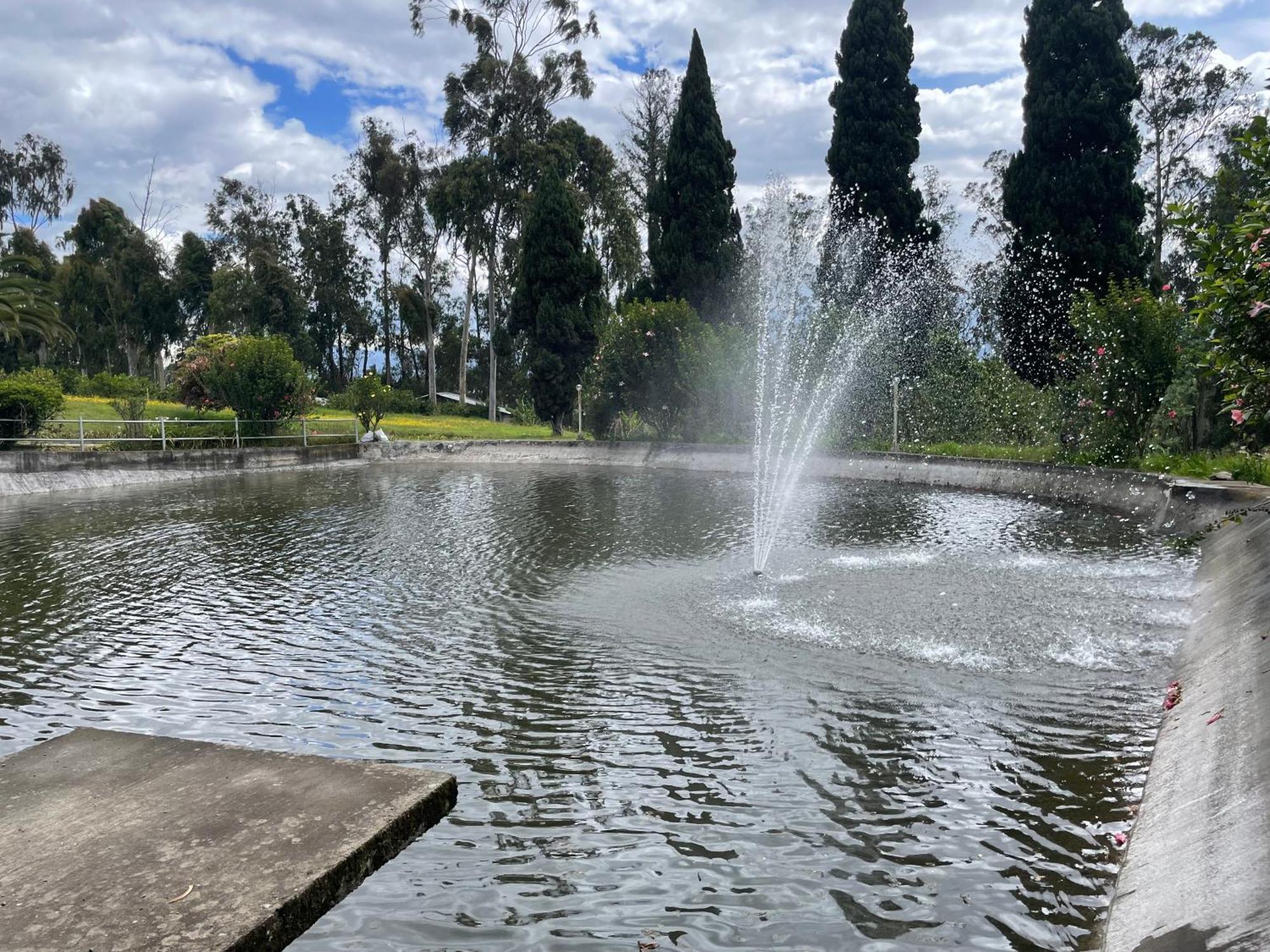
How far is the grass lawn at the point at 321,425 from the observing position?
25875mm

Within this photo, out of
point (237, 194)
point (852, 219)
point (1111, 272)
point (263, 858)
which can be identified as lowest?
point (263, 858)

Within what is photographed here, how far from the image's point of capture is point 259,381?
26.6 metres

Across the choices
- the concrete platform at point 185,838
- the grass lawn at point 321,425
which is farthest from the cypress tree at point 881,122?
the concrete platform at point 185,838

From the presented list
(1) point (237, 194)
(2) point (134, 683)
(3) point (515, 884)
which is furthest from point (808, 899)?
(1) point (237, 194)

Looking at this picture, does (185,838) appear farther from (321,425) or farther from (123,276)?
(123,276)

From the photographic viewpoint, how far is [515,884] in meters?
3.40

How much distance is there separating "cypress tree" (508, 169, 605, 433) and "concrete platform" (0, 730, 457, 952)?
2914 centimetres

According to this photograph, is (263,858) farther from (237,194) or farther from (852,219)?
(237,194)

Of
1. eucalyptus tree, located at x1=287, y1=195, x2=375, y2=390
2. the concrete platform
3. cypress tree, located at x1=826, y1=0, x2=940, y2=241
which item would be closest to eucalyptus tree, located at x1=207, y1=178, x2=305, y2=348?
eucalyptus tree, located at x1=287, y1=195, x2=375, y2=390

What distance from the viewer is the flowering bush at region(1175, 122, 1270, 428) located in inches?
195

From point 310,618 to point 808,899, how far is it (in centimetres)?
560

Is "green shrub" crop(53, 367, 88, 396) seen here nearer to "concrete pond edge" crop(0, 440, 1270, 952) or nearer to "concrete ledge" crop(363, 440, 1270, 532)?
"concrete ledge" crop(363, 440, 1270, 532)

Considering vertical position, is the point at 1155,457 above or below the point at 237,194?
below

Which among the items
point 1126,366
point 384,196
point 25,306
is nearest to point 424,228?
point 384,196
